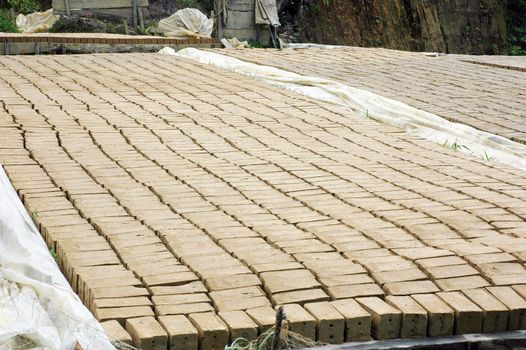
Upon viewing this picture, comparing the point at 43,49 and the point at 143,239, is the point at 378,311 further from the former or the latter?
the point at 43,49

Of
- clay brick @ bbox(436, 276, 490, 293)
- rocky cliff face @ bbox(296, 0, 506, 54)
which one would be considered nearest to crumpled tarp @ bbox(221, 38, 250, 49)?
rocky cliff face @ bbox(296, 0, 506, 54)

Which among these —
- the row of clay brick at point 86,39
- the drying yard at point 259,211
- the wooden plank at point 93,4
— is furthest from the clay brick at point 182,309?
the wooden plank at point 93,4

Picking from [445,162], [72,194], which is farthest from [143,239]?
[445,162]

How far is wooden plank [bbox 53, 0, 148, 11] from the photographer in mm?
14336

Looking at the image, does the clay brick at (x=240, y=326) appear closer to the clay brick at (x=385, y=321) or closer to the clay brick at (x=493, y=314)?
the clay brick at (x=385, y=321)

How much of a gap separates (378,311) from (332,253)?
0.56m

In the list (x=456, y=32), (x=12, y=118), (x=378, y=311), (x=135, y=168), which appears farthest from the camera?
(x=456, y=32)

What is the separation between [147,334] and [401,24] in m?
12.6

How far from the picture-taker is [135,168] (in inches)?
188

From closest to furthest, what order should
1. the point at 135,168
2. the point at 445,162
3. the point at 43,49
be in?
the point at 135,168 < the point at 445,162 < the point at 43,49

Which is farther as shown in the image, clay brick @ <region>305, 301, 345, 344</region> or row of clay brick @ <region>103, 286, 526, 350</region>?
clay brick @ <region>305, 301, 345, 344</region>

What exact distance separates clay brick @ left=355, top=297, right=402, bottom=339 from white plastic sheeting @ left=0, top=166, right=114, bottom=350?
0.87 metres

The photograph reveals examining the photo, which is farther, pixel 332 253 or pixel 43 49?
pixel 43 49

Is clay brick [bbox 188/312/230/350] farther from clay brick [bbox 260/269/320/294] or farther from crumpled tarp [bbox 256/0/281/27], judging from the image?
crumpled tarp [bbox 256/0/281/27]
